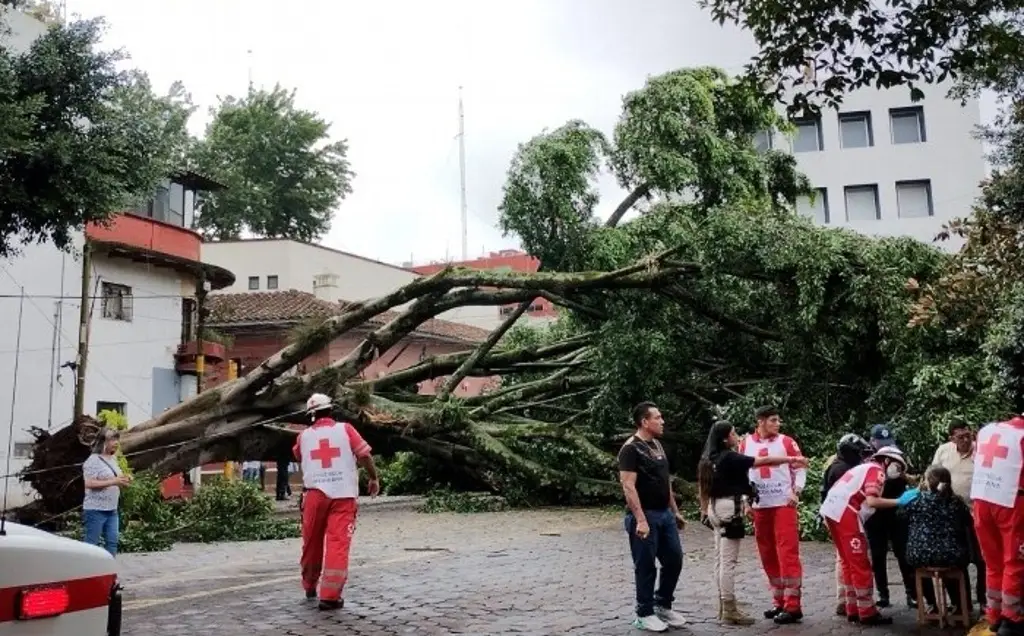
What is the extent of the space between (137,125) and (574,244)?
380 inches

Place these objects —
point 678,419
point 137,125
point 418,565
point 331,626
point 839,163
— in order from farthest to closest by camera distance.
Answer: point 839,163 < point 678,419 < point 418,565 < point 137,125 < point 331,626

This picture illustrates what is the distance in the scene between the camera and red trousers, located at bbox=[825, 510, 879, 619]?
23.2 feet

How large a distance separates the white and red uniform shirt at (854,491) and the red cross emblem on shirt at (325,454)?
3935mm

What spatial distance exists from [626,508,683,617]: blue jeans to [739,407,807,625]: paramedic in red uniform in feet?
2.34

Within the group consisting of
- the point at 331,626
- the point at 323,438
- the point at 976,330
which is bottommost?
the point at 331,626

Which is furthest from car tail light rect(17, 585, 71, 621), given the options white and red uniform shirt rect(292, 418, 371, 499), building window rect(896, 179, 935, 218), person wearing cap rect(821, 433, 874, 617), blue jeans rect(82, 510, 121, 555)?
building window rect(896, 179, 935, 218)

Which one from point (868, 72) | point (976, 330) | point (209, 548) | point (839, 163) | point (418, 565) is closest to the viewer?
point (868, 72)

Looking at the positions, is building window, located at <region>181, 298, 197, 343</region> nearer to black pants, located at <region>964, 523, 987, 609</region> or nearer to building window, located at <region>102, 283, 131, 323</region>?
building window, located at <region>102, 283, 131, 323</region>

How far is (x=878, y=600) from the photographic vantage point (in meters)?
7.93

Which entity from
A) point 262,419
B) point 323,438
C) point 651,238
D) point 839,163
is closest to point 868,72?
point 323,438

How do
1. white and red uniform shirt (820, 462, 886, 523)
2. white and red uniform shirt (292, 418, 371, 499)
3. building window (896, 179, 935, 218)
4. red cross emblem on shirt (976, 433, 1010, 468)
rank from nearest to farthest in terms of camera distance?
red cross emblem on shirt (976, 433, 1010, 468), white and red uniform shirt (820, 462, 886, 523), white and red uniform shirt (292, 418, 371, 499), building window (896, 179, 935, 218)

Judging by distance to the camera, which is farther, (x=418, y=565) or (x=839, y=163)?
(x=839, y=163)

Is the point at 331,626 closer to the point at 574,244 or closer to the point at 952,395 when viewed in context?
the point at 952,395

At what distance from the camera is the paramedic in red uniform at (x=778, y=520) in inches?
288
